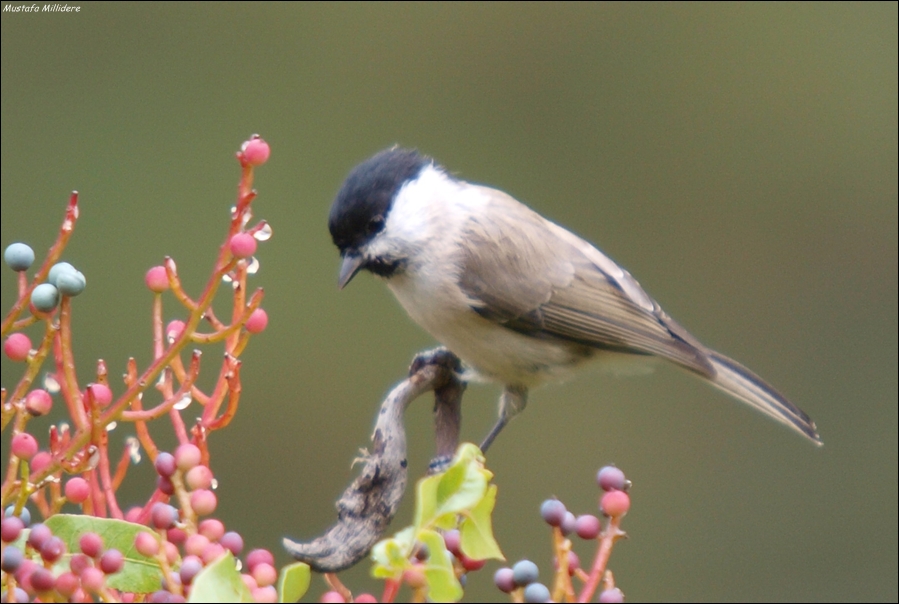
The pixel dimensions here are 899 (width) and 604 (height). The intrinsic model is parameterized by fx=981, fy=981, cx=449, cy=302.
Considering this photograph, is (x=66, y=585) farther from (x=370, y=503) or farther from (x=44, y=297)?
(x=370, y=503)

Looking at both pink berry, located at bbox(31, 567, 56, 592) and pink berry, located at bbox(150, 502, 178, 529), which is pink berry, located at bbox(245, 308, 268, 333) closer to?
pink berry, located at bbox(150, 502, 178, 529)

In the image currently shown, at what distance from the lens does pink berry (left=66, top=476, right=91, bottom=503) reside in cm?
79

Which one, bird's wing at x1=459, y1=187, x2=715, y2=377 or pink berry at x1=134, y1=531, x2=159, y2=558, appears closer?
pink berry at x1=134, y1=531, x2=159, y2=558

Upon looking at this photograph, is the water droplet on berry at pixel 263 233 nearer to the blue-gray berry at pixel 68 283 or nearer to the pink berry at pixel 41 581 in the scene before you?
the blue-gray berry at pixel 68 283

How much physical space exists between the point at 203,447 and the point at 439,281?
49.1 inches

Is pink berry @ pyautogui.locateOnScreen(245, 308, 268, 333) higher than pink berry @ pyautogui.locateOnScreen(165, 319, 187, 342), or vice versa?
pink berry @ pyautogui.locateOnScreen(245, 308, 268, 333)

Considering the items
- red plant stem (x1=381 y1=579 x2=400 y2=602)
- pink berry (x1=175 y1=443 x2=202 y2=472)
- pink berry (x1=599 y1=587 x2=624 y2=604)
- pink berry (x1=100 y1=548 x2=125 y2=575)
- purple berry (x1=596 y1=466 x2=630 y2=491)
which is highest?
purple berry (x1=596 y1=466 x2=630 y2=491)

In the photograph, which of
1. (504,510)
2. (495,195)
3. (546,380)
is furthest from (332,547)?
(504,510)

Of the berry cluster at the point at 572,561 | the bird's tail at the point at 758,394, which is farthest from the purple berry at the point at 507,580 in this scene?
the bird's tail at the point at 758,394

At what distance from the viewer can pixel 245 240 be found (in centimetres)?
82

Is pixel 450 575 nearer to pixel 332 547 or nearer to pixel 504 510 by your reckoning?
pixel 332 547

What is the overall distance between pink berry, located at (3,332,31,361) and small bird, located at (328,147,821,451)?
1.05m

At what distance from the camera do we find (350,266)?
1889mm

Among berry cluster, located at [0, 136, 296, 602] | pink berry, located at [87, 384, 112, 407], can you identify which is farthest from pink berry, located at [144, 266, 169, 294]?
pink berry, located at [87, 384, 112, 407]
